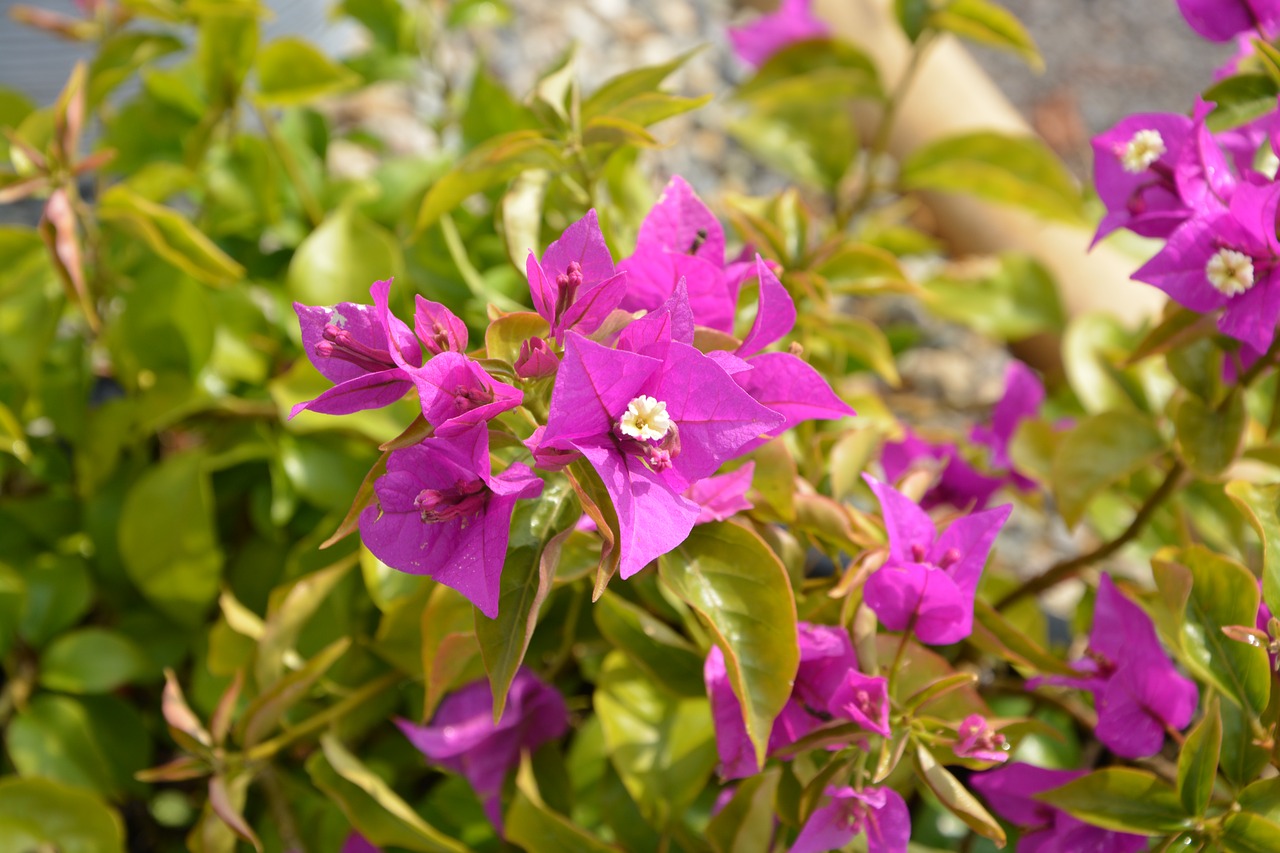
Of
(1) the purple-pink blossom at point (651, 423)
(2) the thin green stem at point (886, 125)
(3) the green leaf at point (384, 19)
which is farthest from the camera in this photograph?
(3) the green leaf at point (384, 19)

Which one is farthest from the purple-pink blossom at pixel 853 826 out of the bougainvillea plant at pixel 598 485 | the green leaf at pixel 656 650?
the green leaf at pixel 656 650

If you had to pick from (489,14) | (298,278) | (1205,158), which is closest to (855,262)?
(1205,158)

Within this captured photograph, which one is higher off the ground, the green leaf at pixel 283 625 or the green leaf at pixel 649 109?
the green leaf at pixel 649 109

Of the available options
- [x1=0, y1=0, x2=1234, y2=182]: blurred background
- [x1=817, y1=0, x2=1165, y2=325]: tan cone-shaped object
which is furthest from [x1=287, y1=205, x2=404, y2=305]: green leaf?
[x1=817, y1=0, x2=1165, y2=325]: tan cone-shaped object

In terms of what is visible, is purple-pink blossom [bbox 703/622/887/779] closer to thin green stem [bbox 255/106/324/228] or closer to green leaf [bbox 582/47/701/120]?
green leaf [bbox 582/47/701/120]

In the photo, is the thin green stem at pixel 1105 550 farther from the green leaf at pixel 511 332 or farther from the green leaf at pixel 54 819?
the green leaf at pixel 54 819

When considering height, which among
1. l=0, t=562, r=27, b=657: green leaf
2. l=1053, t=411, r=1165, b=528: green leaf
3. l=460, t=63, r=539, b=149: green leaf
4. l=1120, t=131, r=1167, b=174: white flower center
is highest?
l=1120, t=131, r=1167, b=174: white flower center
